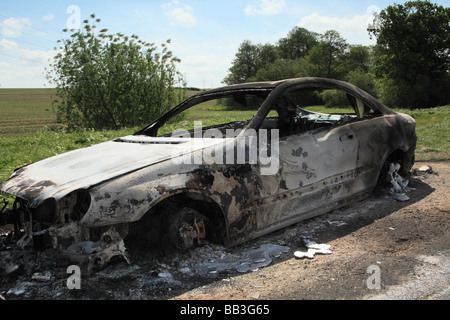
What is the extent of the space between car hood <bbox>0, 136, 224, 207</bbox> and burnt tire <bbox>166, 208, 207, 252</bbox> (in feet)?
1.61

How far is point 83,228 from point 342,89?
11.0ft

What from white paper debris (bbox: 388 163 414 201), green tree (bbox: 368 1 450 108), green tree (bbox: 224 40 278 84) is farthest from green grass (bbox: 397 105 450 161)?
green tree (bbox: 224 40 278 84)

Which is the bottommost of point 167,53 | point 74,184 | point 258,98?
point 74,184

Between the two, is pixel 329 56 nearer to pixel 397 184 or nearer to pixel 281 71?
Answer: pixel 281 71

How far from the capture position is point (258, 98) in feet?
14.6

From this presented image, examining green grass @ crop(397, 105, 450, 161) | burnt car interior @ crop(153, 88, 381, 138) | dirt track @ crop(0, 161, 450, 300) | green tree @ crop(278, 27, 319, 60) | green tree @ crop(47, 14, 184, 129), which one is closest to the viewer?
dirt track @ crop(0, 161, 450, 300)

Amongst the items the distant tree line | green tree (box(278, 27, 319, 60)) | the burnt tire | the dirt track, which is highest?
green tree (box(278, 27, 319, 60))

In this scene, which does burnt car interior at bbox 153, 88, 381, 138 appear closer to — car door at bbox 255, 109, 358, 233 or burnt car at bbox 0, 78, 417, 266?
burnt car at bbox 0, 78, 417, 266

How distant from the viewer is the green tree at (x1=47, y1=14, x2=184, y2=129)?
1653 cm

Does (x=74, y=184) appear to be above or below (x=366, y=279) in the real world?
above

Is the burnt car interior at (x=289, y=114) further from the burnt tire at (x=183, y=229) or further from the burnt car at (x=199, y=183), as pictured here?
the burnt tire at (x=183, y=229)
